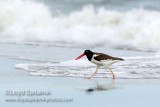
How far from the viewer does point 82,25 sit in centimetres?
2347

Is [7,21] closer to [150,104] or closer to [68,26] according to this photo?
[68,26]

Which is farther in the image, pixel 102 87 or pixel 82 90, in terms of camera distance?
pixel 102 87

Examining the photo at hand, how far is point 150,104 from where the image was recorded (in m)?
6.40

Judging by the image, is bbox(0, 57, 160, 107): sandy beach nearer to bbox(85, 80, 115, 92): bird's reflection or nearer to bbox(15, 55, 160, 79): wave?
bbox(85, 80, 115, 92): bird's reflection

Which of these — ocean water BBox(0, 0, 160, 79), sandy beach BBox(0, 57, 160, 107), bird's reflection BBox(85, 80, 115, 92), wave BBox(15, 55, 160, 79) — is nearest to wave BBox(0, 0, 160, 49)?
ocean water BBox(0, 0, 160, 79)

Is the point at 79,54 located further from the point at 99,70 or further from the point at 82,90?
the point at 82,90

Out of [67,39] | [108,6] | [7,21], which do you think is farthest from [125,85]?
[7,21]

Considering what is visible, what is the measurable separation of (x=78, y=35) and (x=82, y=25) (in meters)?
2.12

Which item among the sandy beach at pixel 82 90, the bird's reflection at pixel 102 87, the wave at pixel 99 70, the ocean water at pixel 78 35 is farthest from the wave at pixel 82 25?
the bird's reflection at pixel 102 87

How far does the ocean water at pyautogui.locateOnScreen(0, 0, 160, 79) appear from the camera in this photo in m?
10.6

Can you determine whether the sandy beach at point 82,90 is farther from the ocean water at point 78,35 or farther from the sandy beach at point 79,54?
the ocean water at point 78,35

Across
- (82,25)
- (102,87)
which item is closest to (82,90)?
(102,87)

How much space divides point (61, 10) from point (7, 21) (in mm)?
3500

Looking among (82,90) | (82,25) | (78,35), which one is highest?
(82,25)
